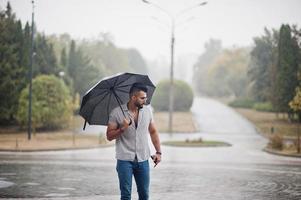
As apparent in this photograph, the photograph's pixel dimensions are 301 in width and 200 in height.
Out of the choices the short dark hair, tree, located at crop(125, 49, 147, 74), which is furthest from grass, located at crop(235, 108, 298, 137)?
tree, located at crop(125, 49, 147, 74)

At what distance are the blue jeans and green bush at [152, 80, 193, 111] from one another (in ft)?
174

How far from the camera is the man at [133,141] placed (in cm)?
698

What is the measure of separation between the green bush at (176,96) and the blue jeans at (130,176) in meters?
53.0

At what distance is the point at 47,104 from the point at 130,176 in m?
34.8

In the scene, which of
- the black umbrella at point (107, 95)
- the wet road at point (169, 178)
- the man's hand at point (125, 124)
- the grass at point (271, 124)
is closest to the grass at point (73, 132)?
the grass at point (271, 124)

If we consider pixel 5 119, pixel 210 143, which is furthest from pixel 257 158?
pixel 5 119

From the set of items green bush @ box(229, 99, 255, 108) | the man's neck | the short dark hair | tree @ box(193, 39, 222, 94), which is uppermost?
tree @ box(193, 39, 222, 94)

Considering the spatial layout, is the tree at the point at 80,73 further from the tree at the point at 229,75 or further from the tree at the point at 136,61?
the tree at the point at 136,61

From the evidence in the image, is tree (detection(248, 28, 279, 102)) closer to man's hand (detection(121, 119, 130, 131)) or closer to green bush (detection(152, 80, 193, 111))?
green bush (detection(152, 80, 193, 111))

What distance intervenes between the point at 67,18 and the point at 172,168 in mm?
85573

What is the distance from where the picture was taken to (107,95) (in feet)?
25.3

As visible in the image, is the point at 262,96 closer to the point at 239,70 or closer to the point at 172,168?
the point at 239,70

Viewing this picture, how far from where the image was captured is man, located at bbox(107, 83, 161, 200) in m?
6.98

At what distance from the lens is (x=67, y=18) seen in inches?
3920
